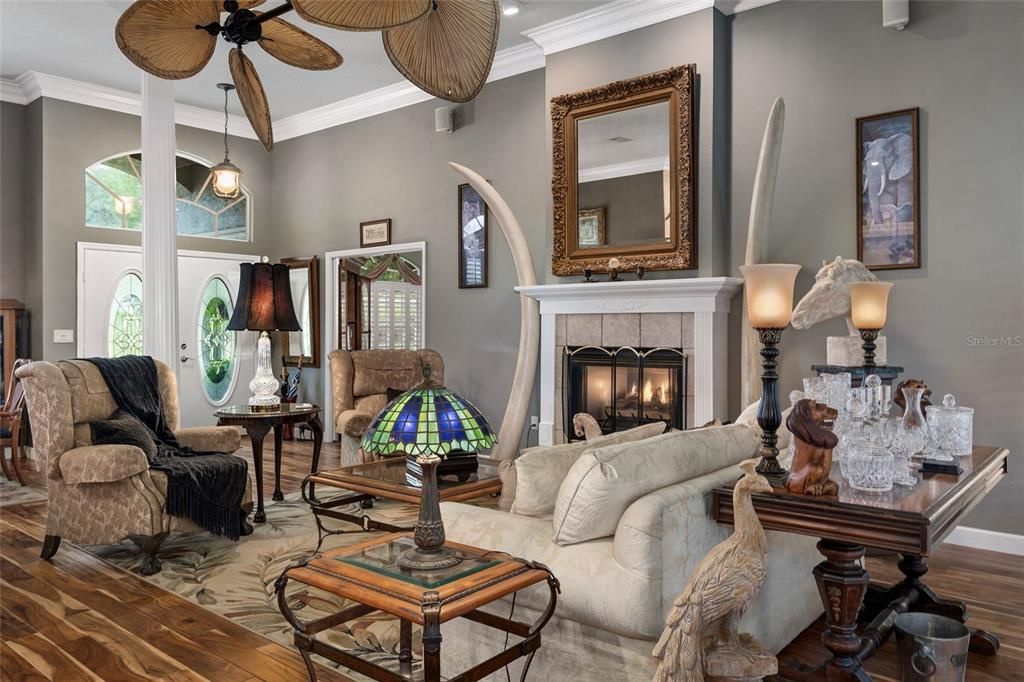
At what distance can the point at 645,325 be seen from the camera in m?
5.05

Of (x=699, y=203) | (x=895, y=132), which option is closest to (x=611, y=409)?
(x=699, y=203)

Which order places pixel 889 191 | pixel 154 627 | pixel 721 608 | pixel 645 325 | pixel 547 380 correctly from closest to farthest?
pixel 721 608 < pixel 154 627 < pixel 889 191 < pixel 645 325 < pixel 547 380

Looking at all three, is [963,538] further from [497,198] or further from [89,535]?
[89,535]

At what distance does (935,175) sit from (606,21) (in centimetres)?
239

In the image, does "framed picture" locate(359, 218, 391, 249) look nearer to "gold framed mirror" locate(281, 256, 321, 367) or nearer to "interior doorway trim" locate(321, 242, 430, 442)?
"interior doorway trim" locate(321, 242, 430, 442)

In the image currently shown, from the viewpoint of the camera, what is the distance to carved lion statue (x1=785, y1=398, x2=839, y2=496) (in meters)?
2.09

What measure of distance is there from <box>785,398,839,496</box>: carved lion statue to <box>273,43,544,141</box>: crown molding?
4.30m

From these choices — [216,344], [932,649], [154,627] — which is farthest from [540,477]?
[216,344]

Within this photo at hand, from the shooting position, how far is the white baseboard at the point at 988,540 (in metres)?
3.89

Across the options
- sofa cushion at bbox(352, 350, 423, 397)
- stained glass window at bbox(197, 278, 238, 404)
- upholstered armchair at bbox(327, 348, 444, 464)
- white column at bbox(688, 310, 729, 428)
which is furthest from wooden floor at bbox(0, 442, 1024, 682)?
stained glass window at bbox(197, 278, 238, 404)

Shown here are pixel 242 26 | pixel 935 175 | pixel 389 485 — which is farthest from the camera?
pixel 935 175

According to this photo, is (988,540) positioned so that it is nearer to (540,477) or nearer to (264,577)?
(540,477)

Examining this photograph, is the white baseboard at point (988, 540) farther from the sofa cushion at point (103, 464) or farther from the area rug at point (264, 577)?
the sofa cushion at point (103, 464)

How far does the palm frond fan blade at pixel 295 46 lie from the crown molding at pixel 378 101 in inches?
111
